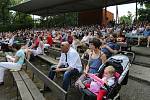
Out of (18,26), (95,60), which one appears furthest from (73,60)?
(18,26)

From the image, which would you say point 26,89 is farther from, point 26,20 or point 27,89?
point 26,20

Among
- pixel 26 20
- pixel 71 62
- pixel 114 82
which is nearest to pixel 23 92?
pixel 71 62

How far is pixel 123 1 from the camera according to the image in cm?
2748

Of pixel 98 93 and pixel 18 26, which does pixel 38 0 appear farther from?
pixel 98 93

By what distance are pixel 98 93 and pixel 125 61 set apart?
119 centimetres

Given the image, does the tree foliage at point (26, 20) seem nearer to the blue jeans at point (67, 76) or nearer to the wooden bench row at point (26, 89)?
the wooden bench row at point (26, 89)

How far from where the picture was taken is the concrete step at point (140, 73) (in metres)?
9.60

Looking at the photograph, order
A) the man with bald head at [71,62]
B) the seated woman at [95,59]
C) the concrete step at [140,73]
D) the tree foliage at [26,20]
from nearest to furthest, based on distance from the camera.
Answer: the seated woman at [95,59], the man with bald head at [71,62], the concrete step at [140,73], the tree foliage at [26,20]

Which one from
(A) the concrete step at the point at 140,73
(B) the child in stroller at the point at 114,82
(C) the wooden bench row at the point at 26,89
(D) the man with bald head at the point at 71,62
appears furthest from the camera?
(A) the concrete step at the point at 140,73

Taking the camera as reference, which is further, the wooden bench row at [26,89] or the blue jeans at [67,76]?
the blue jeans at [67,76]

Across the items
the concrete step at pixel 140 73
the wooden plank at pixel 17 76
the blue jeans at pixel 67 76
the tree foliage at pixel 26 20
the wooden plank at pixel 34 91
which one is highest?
the tree foliage at pixel 26 20

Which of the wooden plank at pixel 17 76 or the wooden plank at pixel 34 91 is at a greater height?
the wooden plank at pixel 34 91

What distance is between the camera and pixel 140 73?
10594mm

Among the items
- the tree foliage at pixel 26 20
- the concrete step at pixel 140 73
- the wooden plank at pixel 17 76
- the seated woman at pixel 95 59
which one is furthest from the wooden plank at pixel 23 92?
the tree foliage at pixel 26 20
